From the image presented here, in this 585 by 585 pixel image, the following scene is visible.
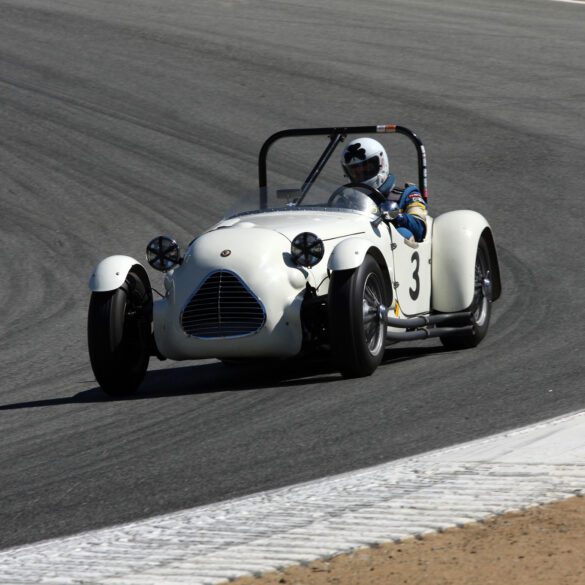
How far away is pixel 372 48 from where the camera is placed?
2384 centimetres

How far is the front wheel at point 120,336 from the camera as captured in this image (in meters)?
8.77

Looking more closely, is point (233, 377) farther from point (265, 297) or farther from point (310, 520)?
point (310, 520)

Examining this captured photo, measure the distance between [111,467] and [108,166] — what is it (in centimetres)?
1251

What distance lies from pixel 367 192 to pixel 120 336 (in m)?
2.15

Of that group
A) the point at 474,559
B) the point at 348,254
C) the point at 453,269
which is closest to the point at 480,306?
the point at 453,269

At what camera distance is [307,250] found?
343 inches

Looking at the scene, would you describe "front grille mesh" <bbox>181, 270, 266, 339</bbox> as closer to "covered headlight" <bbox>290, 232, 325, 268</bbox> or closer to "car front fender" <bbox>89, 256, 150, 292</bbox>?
"covered headlight" <bbox>290, 232, 325, 268</bbox>

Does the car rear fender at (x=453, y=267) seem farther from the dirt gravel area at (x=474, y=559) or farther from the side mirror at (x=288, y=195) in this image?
the dirt gravel area at (x=474, y=559)

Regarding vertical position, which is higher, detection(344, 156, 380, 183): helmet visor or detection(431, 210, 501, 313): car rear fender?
detection(344, 156, 380, 183): helmet visor

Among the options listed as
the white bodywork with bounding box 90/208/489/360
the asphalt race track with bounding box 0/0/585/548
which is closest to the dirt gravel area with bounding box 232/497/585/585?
the asphalt race track with bounding box 0/0/585/548

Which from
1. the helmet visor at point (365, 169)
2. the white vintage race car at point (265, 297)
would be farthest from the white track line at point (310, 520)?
the helmet visor at point (365, 169)

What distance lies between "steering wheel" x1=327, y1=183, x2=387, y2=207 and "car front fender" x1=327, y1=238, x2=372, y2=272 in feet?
3.89

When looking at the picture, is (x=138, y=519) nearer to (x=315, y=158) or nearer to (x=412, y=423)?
(x=412, y=423)

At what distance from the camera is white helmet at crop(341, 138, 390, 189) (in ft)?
32.8
